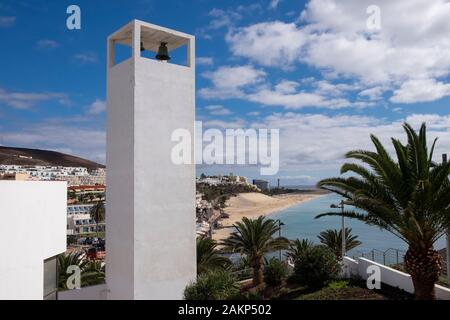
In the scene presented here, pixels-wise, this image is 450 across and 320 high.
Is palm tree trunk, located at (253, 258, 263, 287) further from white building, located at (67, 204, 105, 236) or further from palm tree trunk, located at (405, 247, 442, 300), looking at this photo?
white building, located at (67, 204, 105, 236)

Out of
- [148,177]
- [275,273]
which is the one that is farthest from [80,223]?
[148,177]

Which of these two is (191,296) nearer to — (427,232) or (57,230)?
(57,230)

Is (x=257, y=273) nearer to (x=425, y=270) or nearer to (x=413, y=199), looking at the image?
(x=425, y=270)

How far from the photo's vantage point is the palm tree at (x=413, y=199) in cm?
985

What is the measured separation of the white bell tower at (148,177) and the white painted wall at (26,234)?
11.6 ft

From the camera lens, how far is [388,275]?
13.1m

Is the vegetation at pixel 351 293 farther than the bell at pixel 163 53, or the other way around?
the bell at pixel 163 53

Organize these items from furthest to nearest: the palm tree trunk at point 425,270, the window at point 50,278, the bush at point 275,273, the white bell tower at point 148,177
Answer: the bush at point 275,273 < the white bell tower at point 148,177 < the palm tree trunk at point 425,270 < the window at point 50,278

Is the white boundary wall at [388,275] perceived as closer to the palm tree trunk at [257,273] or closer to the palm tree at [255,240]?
the palm tree trunk at [257,273]

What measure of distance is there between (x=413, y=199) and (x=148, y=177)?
7.22m

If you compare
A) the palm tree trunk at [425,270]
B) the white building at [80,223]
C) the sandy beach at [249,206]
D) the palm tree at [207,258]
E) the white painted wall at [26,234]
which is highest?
the white painted wall at [26,234]

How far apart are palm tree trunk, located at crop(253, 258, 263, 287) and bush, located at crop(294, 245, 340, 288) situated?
350cm

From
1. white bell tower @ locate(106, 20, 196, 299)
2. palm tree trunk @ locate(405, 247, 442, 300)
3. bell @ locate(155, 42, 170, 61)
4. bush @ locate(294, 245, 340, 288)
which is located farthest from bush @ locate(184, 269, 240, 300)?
bell @ locate(155, 42, 170, 61)

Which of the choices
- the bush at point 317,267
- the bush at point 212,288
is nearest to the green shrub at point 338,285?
the bush at point 317,267
